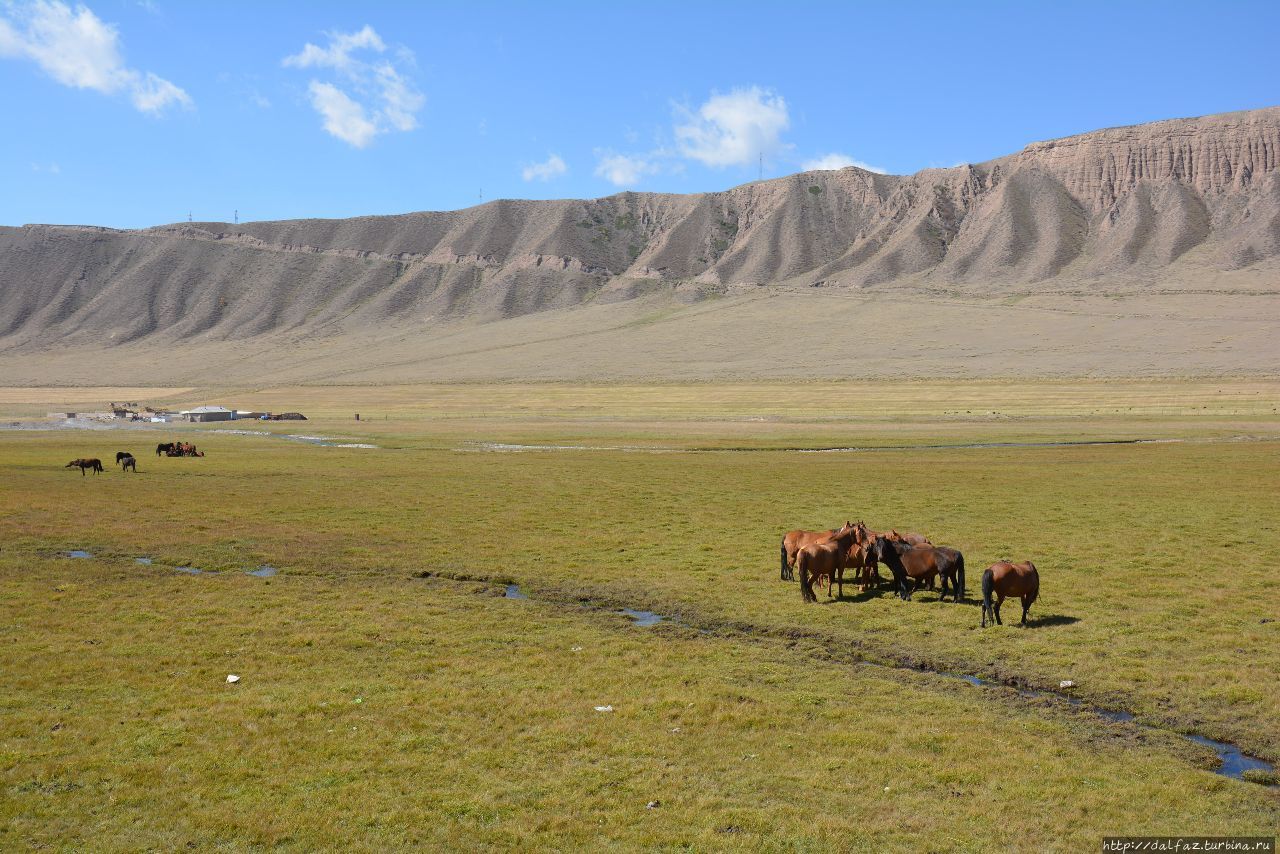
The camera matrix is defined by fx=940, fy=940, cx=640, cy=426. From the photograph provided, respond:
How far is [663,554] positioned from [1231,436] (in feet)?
181

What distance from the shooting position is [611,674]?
15031 millimetres

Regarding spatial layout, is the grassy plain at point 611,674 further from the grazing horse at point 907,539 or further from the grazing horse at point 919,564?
the grazing horse at point 907,539

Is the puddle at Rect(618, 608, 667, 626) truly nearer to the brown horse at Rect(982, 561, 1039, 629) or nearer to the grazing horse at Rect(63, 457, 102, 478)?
the brown horse at Rect(982, 561, 1039, 629)

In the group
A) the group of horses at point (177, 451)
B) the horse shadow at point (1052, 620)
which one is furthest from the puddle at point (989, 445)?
the horse shadow at point (1052, 620)

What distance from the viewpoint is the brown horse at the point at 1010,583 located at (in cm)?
1769

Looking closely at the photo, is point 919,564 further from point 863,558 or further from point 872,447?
point 872,447

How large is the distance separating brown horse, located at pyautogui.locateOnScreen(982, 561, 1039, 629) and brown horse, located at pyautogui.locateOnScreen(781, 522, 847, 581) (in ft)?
14.9

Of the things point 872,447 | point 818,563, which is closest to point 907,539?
point 818,563

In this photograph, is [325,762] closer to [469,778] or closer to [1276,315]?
[469,778]

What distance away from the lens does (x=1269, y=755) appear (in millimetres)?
11711

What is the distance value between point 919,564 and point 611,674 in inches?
345

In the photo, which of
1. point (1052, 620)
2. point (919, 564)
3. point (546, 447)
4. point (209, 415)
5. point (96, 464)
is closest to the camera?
point (1052, 620)

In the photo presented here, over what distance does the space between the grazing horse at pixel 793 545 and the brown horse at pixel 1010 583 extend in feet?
14.9

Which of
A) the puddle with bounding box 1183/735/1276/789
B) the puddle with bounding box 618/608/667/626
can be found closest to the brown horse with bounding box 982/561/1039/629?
the puddle with bounding box 1183/735/1276/789
